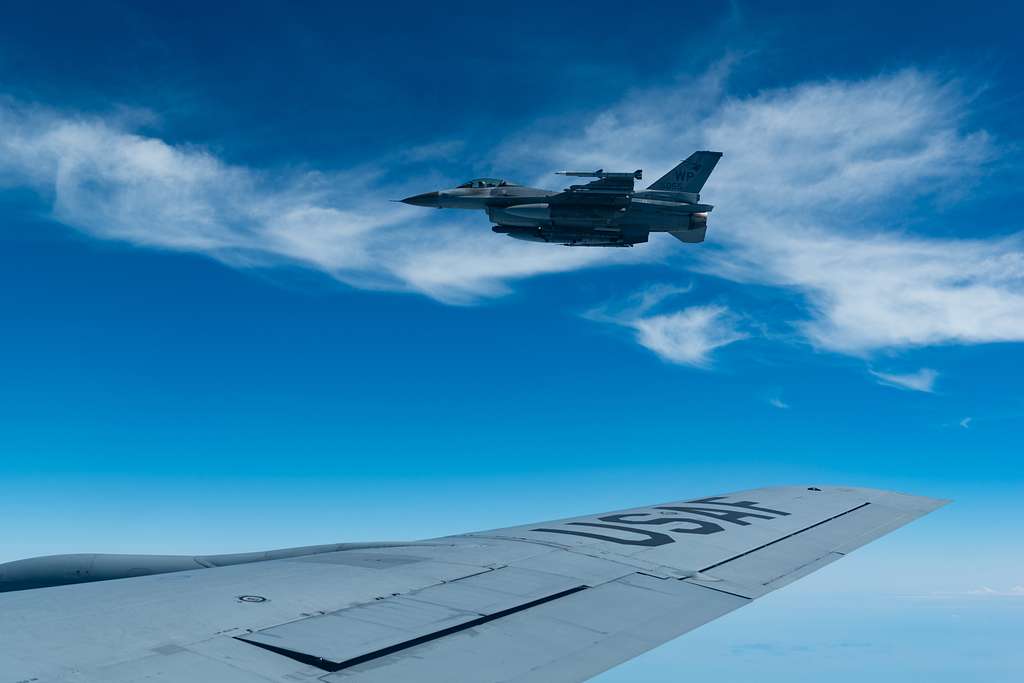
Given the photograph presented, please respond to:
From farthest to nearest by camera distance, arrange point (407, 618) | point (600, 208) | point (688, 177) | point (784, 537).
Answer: point (688, 177) → point (600, 208) → point (784, 537) → point (407, 618)

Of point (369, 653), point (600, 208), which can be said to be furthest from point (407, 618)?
point (600, 208)

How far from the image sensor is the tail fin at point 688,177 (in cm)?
3288

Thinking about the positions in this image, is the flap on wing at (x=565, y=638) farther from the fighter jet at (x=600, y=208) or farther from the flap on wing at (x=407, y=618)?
the fighter jet at (x=600, y=208)

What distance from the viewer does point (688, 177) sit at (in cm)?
3300

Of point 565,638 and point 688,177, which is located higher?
point 688,177

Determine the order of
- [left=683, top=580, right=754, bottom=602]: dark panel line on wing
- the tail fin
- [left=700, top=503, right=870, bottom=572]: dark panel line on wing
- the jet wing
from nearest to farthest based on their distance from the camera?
1. the jet wing
2. [left=683, top=580, right=754, bottom=602]: dark panel line on wing
3. [left=700, top=503, right=870, bottom=572]: dark panel line on wing
4. the tail fin

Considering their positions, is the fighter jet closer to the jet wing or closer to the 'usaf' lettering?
the 'usaf' lettering

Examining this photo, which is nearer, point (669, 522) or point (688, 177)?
point (669, 522)

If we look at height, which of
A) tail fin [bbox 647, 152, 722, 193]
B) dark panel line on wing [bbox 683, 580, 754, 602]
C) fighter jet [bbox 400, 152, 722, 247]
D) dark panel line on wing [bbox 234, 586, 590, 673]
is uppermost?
tail fin [bbox 647, 152, 722, 193]

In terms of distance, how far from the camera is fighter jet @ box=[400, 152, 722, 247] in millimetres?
30906

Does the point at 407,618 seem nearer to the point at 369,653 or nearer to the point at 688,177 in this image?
the point at 369,653

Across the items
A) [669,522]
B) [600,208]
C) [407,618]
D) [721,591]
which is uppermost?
[600,208]

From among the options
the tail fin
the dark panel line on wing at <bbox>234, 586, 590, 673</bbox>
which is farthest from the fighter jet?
the dark panel line on wing at <bbox>234, 586, 590, 673</bbox>

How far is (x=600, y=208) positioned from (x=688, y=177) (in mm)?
5216
